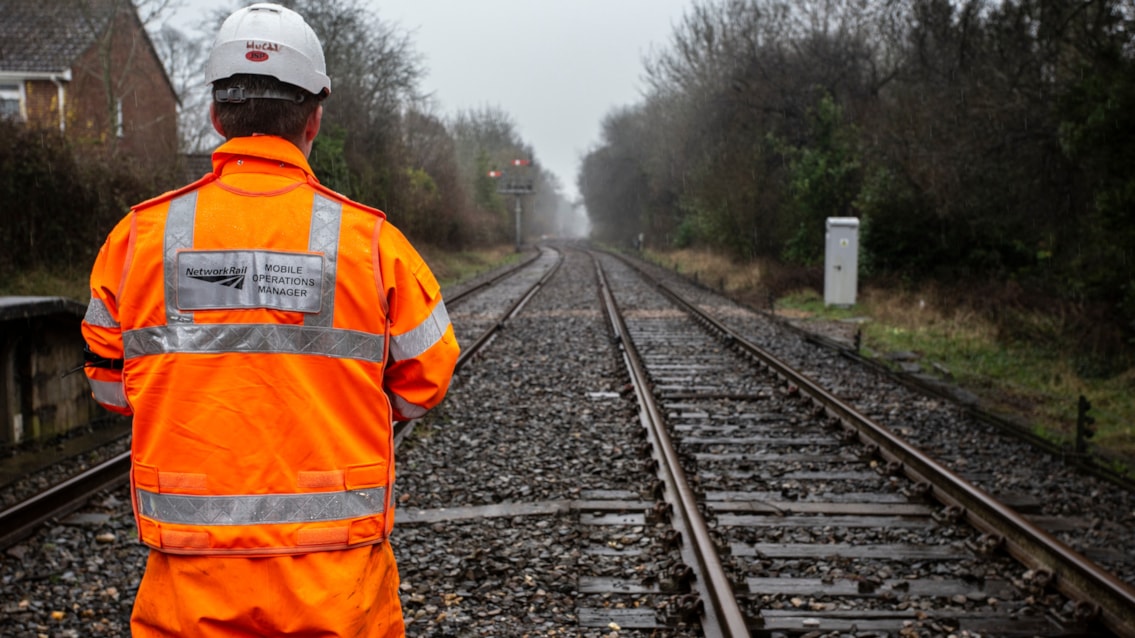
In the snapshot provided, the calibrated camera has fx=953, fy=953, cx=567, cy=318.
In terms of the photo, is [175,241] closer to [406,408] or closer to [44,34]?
[406,408]

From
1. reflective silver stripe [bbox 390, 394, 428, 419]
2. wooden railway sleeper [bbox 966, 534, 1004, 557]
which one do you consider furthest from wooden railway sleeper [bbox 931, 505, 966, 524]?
reflective silver stripe [bbox 390, 394, 428, 419]

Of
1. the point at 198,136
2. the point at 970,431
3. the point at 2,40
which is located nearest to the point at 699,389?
the point at 970,431

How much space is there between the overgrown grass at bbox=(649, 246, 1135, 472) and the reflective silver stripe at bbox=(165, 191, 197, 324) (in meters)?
7.12

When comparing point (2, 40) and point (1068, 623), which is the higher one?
point (2, 40)

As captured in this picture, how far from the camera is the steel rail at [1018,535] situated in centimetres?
409

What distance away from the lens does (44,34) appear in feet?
95.9

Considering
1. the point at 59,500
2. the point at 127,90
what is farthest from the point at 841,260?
the point at 127,90

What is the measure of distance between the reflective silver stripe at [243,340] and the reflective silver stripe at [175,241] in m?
0.02

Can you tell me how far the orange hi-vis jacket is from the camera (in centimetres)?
194

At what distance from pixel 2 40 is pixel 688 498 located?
30.5 m

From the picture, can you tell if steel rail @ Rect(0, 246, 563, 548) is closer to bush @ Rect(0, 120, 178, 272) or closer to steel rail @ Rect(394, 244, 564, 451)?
steel rail @ Rect(394, 244, 564, 451)

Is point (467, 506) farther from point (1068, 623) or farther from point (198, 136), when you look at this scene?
point (198, 136)

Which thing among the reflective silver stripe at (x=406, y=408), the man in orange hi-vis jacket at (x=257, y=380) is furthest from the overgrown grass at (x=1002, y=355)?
the man in orange hi-vis jacket at (x=257, y=380)

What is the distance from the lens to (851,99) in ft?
93.6
